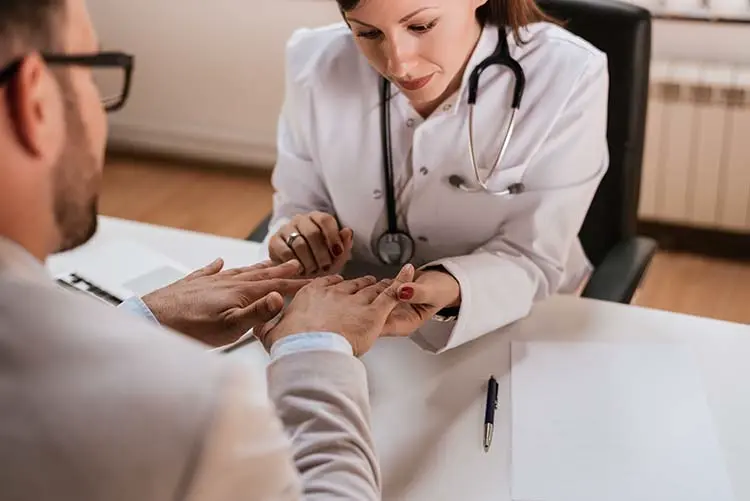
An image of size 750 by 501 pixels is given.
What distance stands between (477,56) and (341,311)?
1.77 ft

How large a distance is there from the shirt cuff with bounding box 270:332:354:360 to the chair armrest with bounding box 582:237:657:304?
1.95 ft

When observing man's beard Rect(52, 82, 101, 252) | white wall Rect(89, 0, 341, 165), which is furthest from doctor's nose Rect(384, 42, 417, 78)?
white wall Rect(89, 0, 341, 165)

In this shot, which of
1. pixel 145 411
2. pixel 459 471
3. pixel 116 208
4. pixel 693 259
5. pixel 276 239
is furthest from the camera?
pixel 116 208

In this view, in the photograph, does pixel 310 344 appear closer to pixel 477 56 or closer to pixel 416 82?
pixel 416 82

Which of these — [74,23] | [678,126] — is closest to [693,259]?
[678,126]

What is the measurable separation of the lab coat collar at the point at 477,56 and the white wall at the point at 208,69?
1.64 metres

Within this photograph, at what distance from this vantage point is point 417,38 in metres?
1.30

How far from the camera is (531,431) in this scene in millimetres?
1068

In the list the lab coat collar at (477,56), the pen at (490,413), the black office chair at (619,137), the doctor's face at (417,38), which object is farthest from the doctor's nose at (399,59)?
the pen at (490,413)

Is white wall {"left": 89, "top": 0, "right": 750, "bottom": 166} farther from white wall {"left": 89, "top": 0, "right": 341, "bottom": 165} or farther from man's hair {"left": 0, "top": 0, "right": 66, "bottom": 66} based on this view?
man's hair {"left": 0, "top": 0, "right": 66, "bottom": 66}

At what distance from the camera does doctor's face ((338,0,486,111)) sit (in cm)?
126

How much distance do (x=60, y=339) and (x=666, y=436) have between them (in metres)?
0.72

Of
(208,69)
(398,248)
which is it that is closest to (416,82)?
(398,248)

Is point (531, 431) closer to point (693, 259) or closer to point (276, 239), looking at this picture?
→ point (276, 239)
